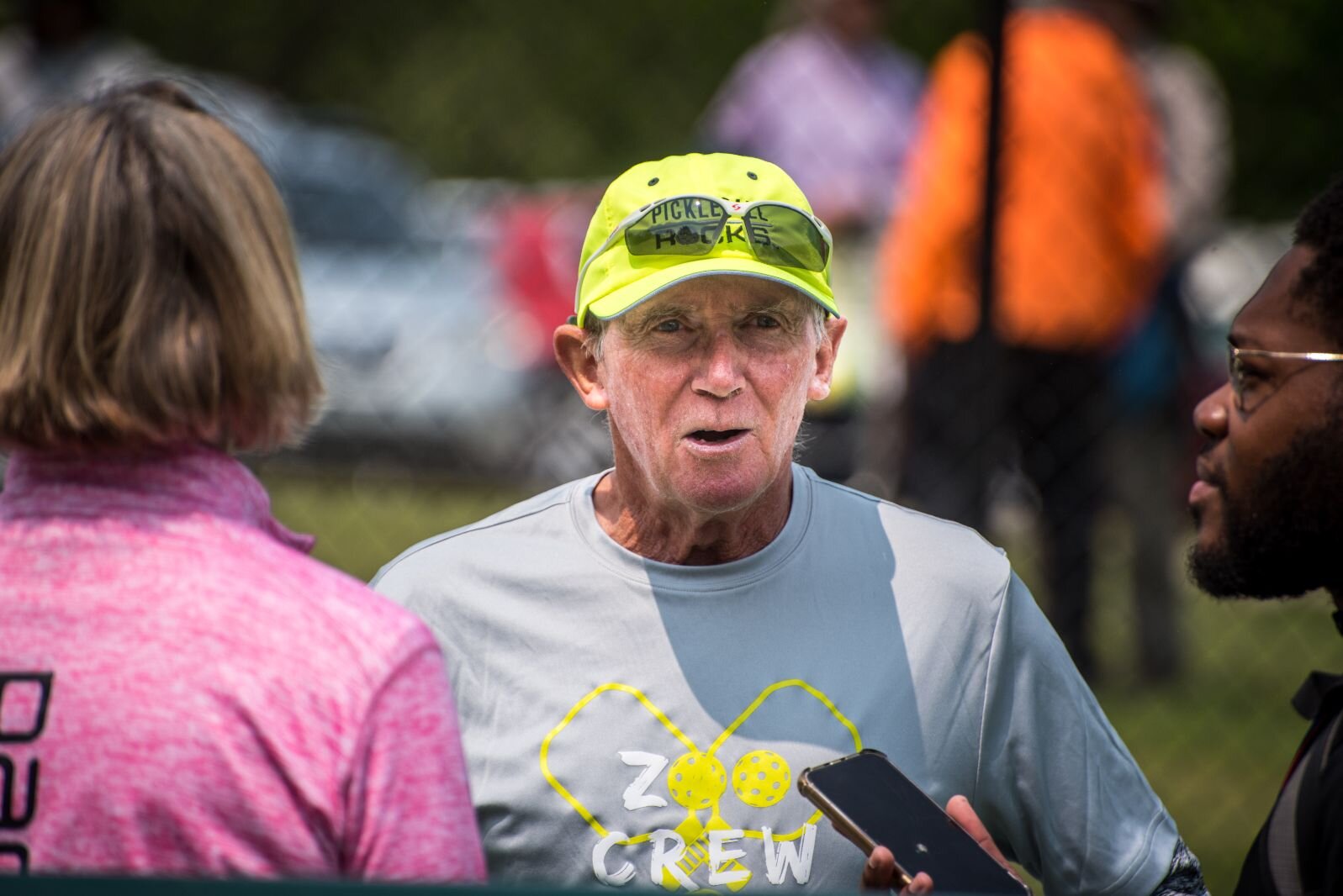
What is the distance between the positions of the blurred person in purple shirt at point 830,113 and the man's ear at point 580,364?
2831 mm

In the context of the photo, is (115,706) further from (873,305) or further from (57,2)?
(57,2)

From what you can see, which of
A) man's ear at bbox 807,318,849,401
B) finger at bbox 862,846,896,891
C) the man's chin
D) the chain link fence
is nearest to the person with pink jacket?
finger at bbox 862,846,896,891

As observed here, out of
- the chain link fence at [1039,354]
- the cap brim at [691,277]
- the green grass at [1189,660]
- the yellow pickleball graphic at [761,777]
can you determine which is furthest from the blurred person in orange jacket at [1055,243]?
the yellow pickleball graphic at [761,777]

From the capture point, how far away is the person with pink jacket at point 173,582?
1.58 meters

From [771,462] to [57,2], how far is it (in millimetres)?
4567

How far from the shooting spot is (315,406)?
1.85 meters

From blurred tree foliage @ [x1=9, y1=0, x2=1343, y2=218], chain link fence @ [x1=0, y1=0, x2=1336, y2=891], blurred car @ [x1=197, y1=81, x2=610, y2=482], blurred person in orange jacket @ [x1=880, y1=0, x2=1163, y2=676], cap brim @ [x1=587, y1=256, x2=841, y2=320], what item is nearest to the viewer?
cap brim @ [x1=587, y1=256, x2=841, y2=320]

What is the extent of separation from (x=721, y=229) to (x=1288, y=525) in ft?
2.93

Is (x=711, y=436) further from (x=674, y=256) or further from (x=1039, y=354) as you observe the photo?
(x=1039, y=354)

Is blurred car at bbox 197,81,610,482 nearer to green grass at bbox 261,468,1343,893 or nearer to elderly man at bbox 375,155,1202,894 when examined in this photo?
green grass at bbox 261,468,1343,893

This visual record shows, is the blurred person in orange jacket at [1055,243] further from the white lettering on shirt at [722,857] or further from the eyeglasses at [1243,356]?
the white lettering on shirt at [722,857]

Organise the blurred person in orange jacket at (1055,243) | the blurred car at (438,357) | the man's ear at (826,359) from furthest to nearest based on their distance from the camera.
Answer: the blurred car at (438,357) → the blurred person in orange jacket at (1055,243) → the man's ear at (826,359)

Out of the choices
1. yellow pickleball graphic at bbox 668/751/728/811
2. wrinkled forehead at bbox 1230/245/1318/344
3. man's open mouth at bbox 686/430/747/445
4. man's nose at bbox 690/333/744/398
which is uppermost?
wrinkled forehead at bbox 1230/245/1318/344

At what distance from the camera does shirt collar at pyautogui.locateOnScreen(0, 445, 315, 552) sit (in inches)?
66.7
